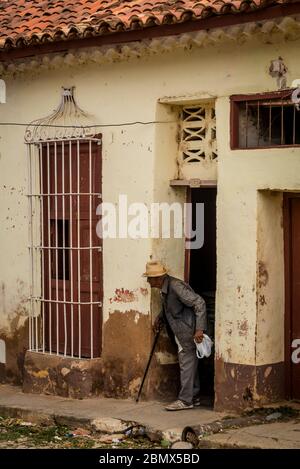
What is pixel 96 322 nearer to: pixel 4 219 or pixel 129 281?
pixel 129 281

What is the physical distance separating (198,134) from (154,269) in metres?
1.57

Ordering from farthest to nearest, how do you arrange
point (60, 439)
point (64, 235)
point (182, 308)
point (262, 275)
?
point (64, 235)
point (182, 308)
point (262, 275)
point (60, 439)

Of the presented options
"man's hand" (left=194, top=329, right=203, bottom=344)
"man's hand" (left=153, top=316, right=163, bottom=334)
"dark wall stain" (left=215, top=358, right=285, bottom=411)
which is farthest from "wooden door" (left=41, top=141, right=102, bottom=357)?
"dark wall stain" (left=215, top=358, right=285, bottom=411)

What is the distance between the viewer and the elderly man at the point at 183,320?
10.4 m

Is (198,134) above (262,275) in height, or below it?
above

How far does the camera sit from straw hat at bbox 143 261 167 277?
10.5 metres

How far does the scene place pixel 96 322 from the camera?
37.4 feet

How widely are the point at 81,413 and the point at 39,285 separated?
2.09 meters

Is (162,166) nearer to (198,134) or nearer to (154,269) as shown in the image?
(198,134)

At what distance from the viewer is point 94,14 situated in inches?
440

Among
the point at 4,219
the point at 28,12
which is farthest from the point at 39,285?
the point at 28,12

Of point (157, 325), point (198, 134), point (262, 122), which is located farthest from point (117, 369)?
point (262, 122)

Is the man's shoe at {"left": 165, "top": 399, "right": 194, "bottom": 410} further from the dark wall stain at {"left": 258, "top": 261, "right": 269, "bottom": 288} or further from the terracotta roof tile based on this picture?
the terracotta roof tile

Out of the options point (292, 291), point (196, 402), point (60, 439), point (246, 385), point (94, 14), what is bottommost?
point (60, 439)
